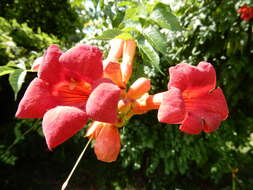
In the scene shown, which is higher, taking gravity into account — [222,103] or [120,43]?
[120,43]

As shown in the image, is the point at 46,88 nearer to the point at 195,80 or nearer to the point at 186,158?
the point at 195,80

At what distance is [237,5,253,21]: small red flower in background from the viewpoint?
2.60m

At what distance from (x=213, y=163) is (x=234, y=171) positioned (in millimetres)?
327

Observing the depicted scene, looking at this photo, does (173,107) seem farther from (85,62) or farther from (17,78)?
(17,78)

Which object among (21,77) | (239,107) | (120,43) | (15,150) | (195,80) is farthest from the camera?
(15,150)

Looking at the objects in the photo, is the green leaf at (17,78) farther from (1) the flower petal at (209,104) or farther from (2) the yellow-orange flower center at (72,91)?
(1) the flower petal at (209,104)

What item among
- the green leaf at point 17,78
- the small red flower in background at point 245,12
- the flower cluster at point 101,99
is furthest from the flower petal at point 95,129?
the small red flower in background at point 245,12

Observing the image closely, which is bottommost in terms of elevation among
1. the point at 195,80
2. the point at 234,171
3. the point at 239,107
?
the point at 234,171

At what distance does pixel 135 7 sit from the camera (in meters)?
1.22

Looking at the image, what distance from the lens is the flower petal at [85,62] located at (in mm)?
716

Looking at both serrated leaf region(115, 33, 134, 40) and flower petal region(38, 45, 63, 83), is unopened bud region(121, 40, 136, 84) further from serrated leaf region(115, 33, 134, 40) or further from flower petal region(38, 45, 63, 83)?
flower petal region(38, 45, 63, 83)

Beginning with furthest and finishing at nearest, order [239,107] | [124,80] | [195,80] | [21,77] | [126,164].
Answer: [126,164]
[239,107]
[21,77]
[124,80]
[195,80]

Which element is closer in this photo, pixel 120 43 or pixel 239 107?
pixel 120 43

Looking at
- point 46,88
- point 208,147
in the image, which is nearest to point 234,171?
point 208,147
